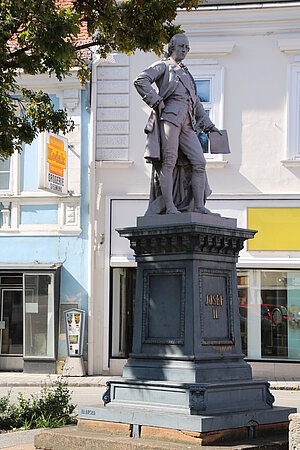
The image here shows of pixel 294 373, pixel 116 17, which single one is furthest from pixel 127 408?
pixel 294 373

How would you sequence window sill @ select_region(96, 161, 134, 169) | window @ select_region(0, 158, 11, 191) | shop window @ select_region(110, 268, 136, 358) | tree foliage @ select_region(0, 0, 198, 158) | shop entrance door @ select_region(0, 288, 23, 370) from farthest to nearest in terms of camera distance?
1. window @ select_region(0, 158, 11, 191)
2. shop entrance door @ select_region(0, 288, 23, 370)
3. window sill @ select_region(96, 161, 134, 169)
4. shop window @ select_region(110, 268, 136, 358)
5. tree foliage @ select_region(0, 0, 198, 158)

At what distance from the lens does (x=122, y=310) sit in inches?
826

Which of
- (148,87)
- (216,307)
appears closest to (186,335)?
(216,307)

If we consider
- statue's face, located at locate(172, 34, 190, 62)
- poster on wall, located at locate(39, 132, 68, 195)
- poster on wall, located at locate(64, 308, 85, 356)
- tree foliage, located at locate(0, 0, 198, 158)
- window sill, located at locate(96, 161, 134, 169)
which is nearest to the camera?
statue's face, located at locate(172, 34, 190, 62)

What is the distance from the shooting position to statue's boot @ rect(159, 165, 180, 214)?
9062mm

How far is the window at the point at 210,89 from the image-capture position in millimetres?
20844

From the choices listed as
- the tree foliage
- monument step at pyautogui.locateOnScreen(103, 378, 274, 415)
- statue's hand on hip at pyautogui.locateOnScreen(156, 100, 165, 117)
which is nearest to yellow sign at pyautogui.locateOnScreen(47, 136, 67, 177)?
the tree foliage

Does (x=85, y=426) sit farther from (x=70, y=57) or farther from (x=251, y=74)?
(x=251, y=74)

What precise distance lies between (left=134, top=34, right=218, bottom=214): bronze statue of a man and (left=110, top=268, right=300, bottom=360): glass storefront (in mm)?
11573

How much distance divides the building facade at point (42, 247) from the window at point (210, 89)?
2797 mm

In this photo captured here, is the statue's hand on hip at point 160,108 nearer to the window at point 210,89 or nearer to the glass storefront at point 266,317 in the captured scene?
the window at point 210,89

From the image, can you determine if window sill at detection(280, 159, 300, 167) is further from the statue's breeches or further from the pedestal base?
the pedestal base

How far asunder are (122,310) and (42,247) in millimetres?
2581

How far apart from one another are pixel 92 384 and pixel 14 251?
450 cm
